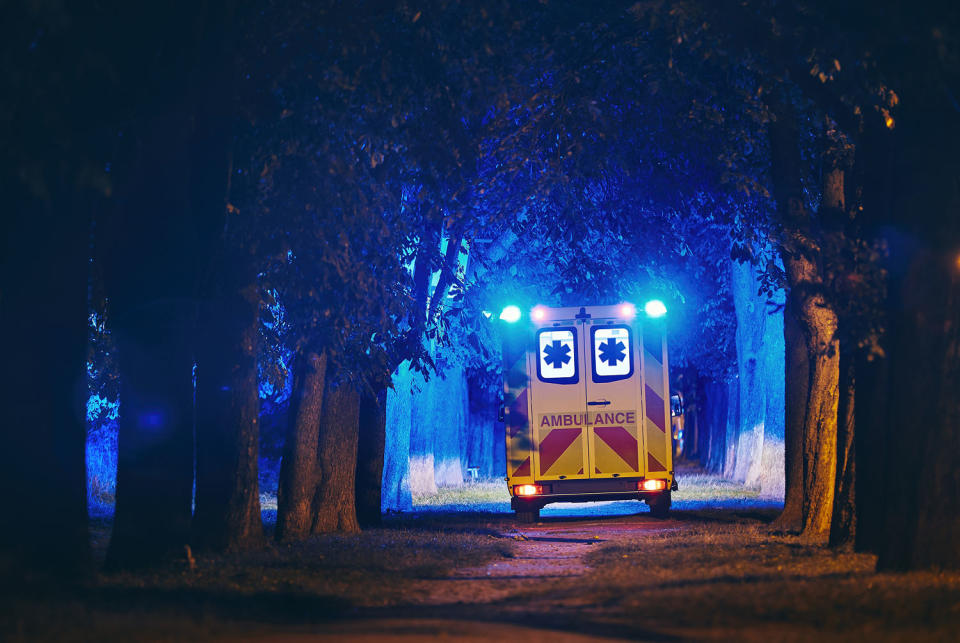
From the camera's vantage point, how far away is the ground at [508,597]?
797cm

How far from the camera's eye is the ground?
797cm

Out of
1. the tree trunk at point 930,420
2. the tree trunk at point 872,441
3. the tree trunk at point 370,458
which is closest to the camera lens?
the tree trunk at point 930,420

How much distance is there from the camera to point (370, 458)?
722 inches

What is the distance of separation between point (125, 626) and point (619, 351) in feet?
35.1

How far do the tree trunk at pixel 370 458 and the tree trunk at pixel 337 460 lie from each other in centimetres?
125

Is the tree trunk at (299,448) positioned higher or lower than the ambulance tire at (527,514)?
higher

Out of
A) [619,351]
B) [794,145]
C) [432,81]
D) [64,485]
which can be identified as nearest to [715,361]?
[619,351]

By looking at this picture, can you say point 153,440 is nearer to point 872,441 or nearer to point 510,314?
point 872,441

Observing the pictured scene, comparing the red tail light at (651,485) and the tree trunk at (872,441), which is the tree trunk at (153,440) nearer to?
the tree trunk at (872,441)

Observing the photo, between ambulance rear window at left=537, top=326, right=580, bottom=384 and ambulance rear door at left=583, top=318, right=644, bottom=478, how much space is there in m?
0.36

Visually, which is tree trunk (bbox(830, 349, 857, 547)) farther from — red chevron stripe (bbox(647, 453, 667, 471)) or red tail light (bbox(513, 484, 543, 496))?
red tail light (bbox(513, 484, 543, 496))

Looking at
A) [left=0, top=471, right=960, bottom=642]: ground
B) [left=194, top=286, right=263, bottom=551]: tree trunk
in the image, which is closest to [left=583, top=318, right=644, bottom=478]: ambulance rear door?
[left=0, top=471, right=960, bottom=642]: ground

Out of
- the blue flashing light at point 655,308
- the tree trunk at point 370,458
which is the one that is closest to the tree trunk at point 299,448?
the tree trunk at point 370,458

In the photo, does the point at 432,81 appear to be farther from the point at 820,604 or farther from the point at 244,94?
the point at 820,604
